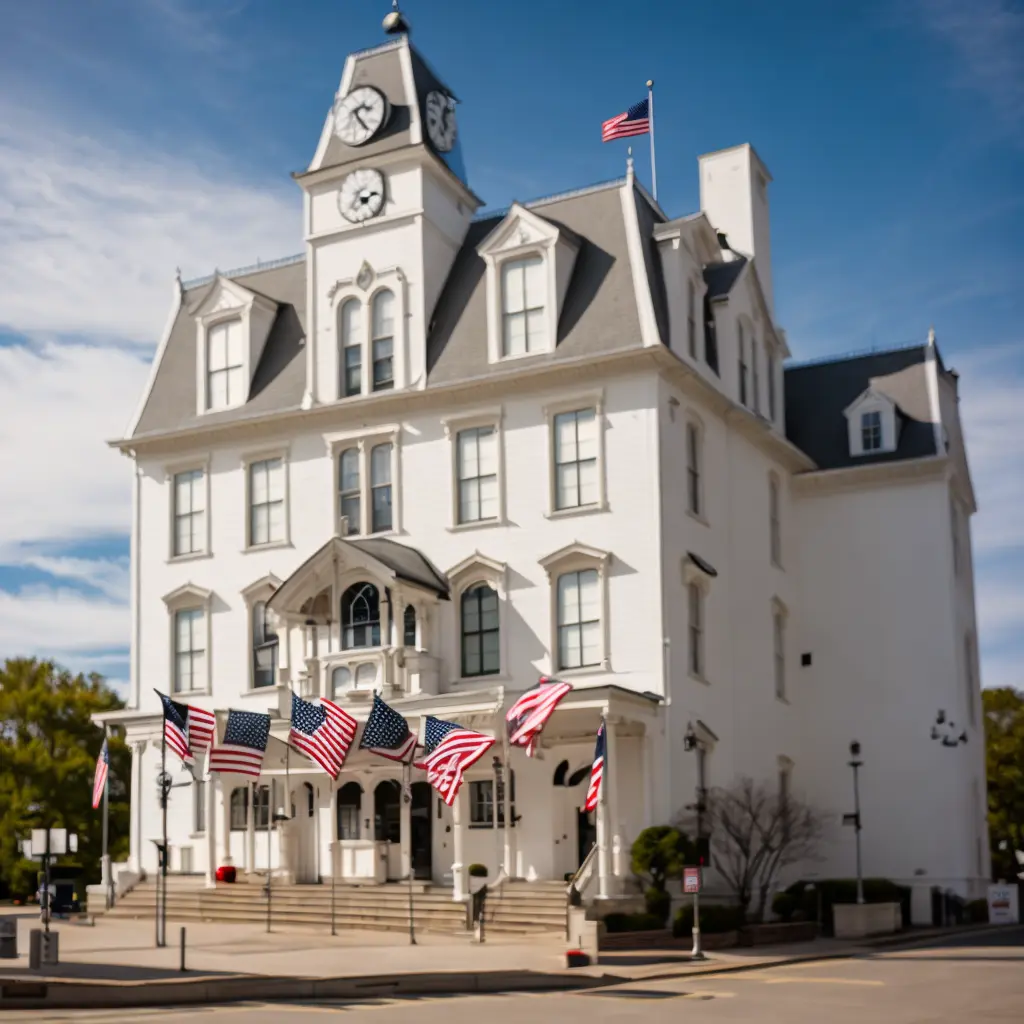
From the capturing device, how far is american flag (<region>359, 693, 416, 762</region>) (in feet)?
113

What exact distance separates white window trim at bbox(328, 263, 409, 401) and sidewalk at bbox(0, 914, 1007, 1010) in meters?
13.9

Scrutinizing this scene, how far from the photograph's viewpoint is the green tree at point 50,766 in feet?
189

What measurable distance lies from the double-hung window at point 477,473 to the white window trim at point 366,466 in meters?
1.74

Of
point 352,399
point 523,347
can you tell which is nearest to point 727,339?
point 523,347

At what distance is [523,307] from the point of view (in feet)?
135

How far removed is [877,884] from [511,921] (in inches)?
473

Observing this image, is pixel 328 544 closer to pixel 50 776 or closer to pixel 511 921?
pixel 511 921

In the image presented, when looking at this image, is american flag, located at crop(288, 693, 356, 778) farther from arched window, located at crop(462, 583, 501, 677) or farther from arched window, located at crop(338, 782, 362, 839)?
arched window, located at crop(338, 782, 362, 839)

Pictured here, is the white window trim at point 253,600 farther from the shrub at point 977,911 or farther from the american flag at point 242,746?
the shrub at point 977,911

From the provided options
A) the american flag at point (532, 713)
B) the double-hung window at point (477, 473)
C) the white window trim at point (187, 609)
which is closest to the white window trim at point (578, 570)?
the double-hung window at point (477, 473)

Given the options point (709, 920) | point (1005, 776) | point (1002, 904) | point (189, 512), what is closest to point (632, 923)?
point (709, 920)

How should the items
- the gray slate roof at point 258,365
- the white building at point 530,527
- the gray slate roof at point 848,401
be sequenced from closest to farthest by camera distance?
the white building at point 530,527, the gray slate roof at point 258,365, the gray slate roof at point 848,401

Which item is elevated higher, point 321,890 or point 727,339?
point 727,339

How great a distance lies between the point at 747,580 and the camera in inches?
1695
